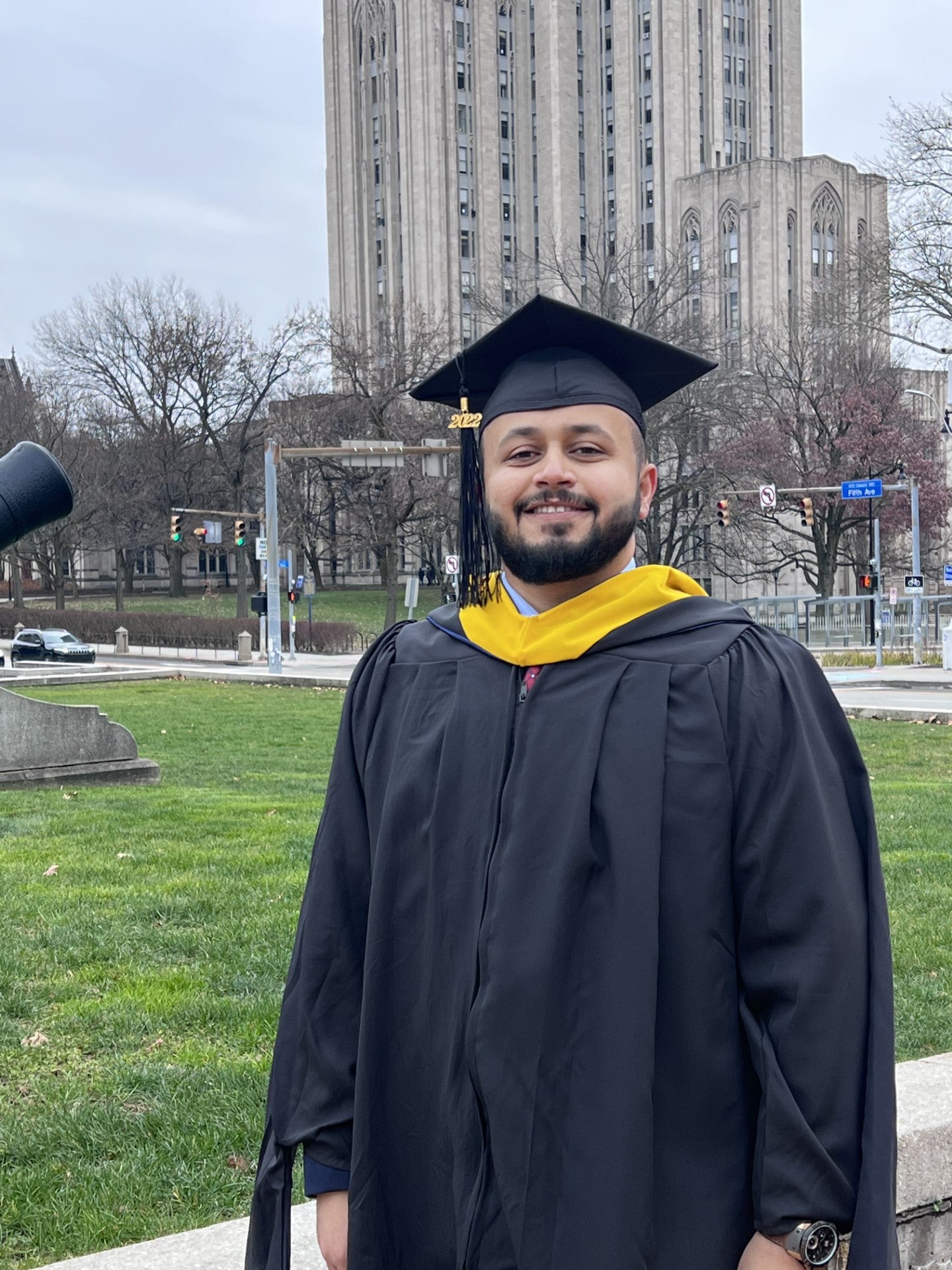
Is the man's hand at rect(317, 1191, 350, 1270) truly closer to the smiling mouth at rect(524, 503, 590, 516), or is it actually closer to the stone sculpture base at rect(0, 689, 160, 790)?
the smiling mouth at rect(524, 503, 590, 516)

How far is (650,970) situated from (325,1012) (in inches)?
26.8

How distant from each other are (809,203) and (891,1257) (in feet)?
254

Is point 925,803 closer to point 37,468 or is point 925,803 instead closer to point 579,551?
point 37,468

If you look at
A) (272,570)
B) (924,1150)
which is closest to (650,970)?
(924,1150)

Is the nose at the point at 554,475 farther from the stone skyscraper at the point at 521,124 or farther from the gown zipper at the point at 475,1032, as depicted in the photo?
the stone skyscraper at the point at 521,124

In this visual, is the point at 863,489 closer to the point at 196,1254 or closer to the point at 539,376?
the point at 539,376

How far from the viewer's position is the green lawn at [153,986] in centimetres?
366

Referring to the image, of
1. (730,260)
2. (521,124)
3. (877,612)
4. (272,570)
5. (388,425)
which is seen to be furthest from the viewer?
(521,124)

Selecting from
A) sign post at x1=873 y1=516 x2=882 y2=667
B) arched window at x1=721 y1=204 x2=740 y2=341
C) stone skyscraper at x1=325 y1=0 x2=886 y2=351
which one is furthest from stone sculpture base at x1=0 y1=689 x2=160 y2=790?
stone skyscraper at x1=325 y1=0 x2=886 y2=351

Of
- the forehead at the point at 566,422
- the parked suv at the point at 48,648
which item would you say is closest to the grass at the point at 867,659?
the parked suv at the point at 48,648

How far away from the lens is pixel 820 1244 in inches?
80.4

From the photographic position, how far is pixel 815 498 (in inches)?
1881

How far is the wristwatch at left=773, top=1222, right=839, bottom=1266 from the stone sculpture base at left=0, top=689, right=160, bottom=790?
10122 mm

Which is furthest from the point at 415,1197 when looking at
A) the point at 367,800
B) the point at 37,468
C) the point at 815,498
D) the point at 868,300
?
the point at 815,498
